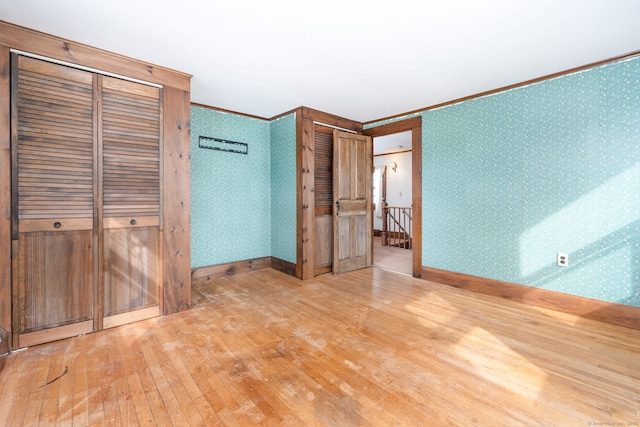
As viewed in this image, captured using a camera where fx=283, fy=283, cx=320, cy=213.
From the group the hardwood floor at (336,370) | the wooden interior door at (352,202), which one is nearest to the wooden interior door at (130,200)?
the hardwood floor at (336,370)

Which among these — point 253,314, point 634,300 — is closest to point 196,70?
point 253,314

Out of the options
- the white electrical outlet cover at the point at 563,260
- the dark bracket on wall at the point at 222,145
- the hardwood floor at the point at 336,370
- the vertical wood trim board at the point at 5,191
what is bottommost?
the hardwood floor at the point at 336,370

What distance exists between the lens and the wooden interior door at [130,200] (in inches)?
98.4

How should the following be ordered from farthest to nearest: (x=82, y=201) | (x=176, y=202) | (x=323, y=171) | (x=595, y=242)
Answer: (x=323, y=171) → (x=176, y=202) → (x=595, y=242) → (x=82, y=201)

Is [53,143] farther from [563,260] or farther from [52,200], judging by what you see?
[563,260]

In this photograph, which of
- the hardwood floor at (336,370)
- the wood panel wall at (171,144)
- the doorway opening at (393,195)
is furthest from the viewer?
the doorway opening at (393,195)

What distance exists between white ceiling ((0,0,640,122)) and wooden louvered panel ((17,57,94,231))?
14.4 inches

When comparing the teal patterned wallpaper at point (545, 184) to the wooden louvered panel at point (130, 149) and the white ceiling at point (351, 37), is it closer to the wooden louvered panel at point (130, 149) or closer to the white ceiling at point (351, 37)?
the white ceiling at point (351, 37)

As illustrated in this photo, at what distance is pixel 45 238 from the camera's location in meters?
2.26

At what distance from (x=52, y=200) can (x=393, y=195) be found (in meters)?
7.41

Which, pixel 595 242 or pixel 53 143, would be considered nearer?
pixel 53 143

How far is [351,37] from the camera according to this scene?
2258mm

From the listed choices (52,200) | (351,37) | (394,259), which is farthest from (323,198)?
(52,200)

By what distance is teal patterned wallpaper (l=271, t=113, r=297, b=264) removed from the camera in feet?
13.7
